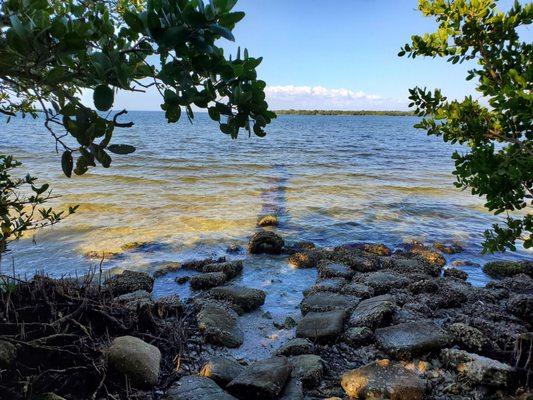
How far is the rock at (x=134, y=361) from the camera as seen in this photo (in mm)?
3512

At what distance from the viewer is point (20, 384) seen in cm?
293

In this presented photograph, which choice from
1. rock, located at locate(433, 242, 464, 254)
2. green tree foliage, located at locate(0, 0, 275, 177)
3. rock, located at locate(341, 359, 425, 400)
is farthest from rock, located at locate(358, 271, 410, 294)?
green tree foliage, located at locate(0, 0, 275, 177)

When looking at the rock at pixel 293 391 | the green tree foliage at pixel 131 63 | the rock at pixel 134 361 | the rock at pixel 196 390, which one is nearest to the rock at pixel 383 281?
the rock at pixel 293 391

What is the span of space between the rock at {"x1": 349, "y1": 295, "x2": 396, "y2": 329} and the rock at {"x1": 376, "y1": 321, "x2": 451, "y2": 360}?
0.24 metres

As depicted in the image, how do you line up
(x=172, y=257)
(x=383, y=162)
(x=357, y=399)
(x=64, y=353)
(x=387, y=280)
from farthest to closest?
(x=383, y=162), (x=172, y=257), (x=387, y=280), (x=357, y=399), (x=64, y=353)

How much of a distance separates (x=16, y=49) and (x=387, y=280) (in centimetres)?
683

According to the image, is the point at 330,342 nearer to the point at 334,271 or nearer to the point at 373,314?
the point at 373,314

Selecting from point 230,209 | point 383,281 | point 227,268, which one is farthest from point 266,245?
point 230,209

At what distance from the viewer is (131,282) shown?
695 cm

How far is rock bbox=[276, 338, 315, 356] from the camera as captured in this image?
480cm

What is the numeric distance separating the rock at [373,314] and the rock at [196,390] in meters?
2.47

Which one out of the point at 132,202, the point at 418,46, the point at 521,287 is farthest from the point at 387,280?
the point at 132,202

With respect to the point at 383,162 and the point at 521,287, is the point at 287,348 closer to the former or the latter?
the point at 521,287

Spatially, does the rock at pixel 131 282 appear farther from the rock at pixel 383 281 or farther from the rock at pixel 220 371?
the rock at pixel 383 281
